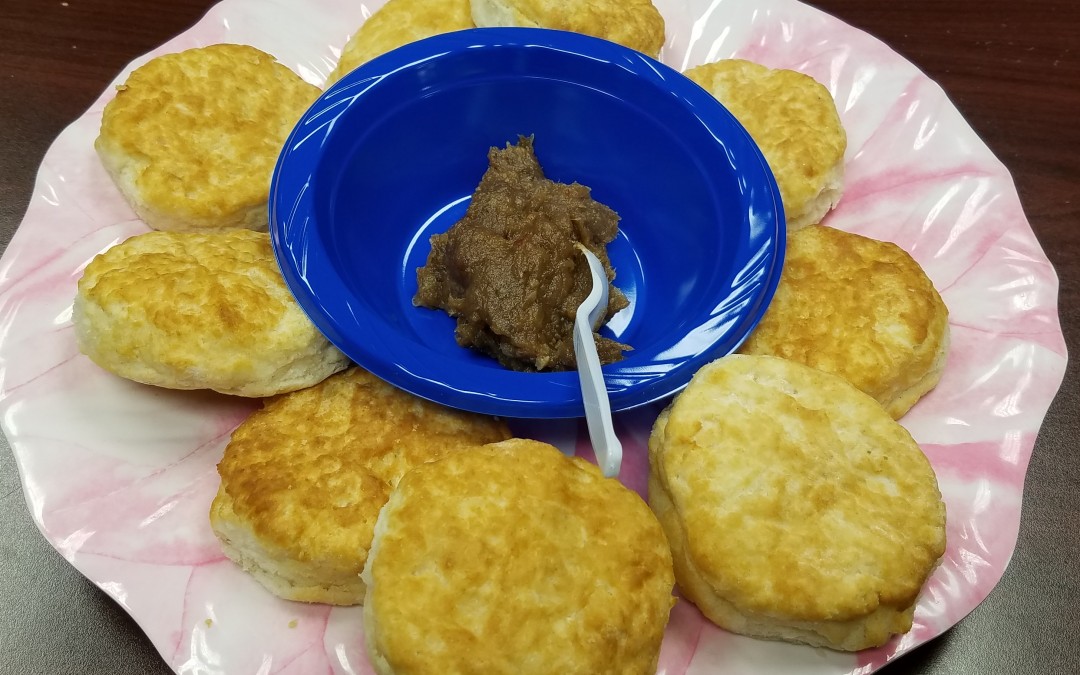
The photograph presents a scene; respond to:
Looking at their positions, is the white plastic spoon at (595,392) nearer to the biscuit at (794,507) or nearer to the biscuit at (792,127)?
the biscuit at (794,507)

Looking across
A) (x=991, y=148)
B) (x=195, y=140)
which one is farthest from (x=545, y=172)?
(x=991, y=148)

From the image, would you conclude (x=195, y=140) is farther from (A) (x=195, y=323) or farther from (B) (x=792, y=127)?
(B) (x=792, y=127)

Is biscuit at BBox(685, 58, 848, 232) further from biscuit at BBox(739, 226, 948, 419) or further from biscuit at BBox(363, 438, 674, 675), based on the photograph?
biscuit at BBox(363, 438, 674, 675)

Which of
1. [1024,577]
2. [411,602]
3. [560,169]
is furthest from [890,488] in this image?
[560,169]

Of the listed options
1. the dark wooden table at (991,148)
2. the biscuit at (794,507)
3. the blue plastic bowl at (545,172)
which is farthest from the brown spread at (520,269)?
the dark wooden table at (991,148)

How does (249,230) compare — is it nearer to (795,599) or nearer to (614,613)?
(614,613)

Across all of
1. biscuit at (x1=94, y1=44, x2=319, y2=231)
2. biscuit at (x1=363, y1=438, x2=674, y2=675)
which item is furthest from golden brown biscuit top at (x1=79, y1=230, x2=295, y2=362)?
biscuit at (x1=363, y1=438, x2=674, y2=675)
